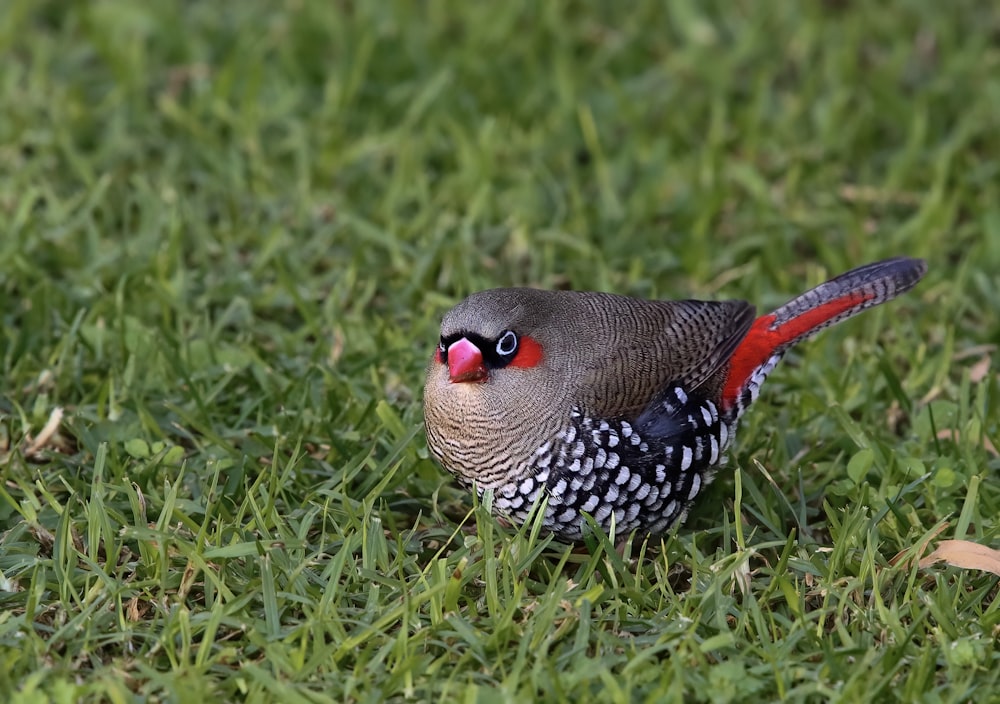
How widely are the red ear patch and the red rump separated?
2.27ft

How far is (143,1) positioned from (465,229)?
264 cm

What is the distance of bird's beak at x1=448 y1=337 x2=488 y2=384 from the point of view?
374cm

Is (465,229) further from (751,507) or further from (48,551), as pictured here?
(48,551)

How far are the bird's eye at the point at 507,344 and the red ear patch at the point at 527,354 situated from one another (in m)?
0.02

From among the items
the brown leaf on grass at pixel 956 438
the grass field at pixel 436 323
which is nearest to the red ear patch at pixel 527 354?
the grass field at pixel 436 323

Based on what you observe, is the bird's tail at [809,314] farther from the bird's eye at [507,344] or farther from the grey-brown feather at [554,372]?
the bird's eye at [507,344]

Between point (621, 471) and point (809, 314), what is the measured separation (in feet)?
2.91

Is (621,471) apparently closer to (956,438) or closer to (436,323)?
(956,438)

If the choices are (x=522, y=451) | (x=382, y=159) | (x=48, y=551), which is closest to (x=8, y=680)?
(x=48, y=551)

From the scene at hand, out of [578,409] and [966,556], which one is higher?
[578,409]

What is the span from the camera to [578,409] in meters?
3.85

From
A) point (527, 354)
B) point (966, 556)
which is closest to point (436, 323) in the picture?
point (527, 354)

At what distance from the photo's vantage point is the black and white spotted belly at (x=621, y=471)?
150 inches

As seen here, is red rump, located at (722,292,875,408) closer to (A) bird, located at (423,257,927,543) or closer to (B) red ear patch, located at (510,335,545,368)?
(A) bird, located at (423,257,927,543)
